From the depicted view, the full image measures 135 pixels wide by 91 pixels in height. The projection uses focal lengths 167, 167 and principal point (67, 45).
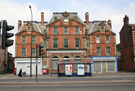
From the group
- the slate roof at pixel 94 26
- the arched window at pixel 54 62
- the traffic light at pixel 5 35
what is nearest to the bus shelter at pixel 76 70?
the arched window at pixel 54 62

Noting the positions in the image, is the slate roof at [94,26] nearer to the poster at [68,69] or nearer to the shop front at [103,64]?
the shop front at [103,64]

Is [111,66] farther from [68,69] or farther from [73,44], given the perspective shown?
[68,69]

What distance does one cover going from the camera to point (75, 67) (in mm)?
29875

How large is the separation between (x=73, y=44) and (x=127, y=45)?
15.1 meters

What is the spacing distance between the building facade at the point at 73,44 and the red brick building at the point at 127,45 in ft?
13.8

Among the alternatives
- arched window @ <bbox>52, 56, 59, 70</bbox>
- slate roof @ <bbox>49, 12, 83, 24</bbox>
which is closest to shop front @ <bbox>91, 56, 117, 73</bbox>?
arched window @ <bbox>52, 56, 59, 70</bbox>

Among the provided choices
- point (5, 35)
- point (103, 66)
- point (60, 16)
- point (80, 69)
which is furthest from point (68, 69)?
point (5, 35)

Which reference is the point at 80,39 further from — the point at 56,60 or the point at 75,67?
the point at 75,67

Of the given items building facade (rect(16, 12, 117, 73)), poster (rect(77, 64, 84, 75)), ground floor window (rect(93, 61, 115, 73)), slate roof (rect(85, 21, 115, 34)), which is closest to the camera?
poster (rect(77, 64, 84, 75))

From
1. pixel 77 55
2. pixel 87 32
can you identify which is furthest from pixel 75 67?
pixel 87 32

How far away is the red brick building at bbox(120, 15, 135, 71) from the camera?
40.8m

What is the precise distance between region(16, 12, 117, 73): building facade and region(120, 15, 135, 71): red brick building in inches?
166

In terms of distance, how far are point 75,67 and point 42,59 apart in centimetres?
1243

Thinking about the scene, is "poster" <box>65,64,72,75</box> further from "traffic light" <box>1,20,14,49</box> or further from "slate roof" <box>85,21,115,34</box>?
"traffic light" <box>1,20,14,49</box>
